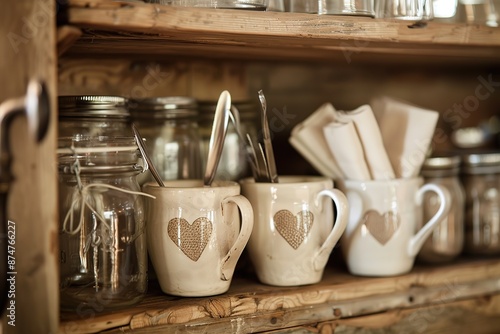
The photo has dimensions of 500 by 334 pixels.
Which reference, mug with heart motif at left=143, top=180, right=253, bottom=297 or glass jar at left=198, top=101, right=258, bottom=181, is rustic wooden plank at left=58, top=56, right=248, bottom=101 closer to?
glass jar at left=198, top=101, right=258, bottom=181

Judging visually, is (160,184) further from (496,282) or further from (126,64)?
(496,282)

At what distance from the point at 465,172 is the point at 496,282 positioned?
18 centimetres

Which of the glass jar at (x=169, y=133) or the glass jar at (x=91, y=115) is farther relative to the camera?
the glass jar at (x=169, y=133)

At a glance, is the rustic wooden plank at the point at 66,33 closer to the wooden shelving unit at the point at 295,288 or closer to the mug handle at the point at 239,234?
the wooden shelving unit at the point at 295,288

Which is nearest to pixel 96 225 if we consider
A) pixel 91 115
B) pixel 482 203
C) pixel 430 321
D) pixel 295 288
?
pixel 91 115

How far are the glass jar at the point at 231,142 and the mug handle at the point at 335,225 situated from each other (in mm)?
161

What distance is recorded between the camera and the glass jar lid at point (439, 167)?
3.05 ft

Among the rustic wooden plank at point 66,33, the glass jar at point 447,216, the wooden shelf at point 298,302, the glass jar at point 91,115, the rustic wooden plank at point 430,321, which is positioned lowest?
the rustic wooden plank at point 430,321

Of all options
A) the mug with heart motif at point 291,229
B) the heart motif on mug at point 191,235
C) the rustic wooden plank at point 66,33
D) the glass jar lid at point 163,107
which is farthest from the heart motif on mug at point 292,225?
the rustic wooden plank at point 66,33

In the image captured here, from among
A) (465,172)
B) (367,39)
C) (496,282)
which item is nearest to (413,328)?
(496,282)

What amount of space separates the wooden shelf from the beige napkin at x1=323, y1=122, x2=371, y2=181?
0.14m

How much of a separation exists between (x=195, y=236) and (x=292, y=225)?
13cm

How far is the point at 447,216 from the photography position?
927 mm

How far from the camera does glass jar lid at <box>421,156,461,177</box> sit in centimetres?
93
